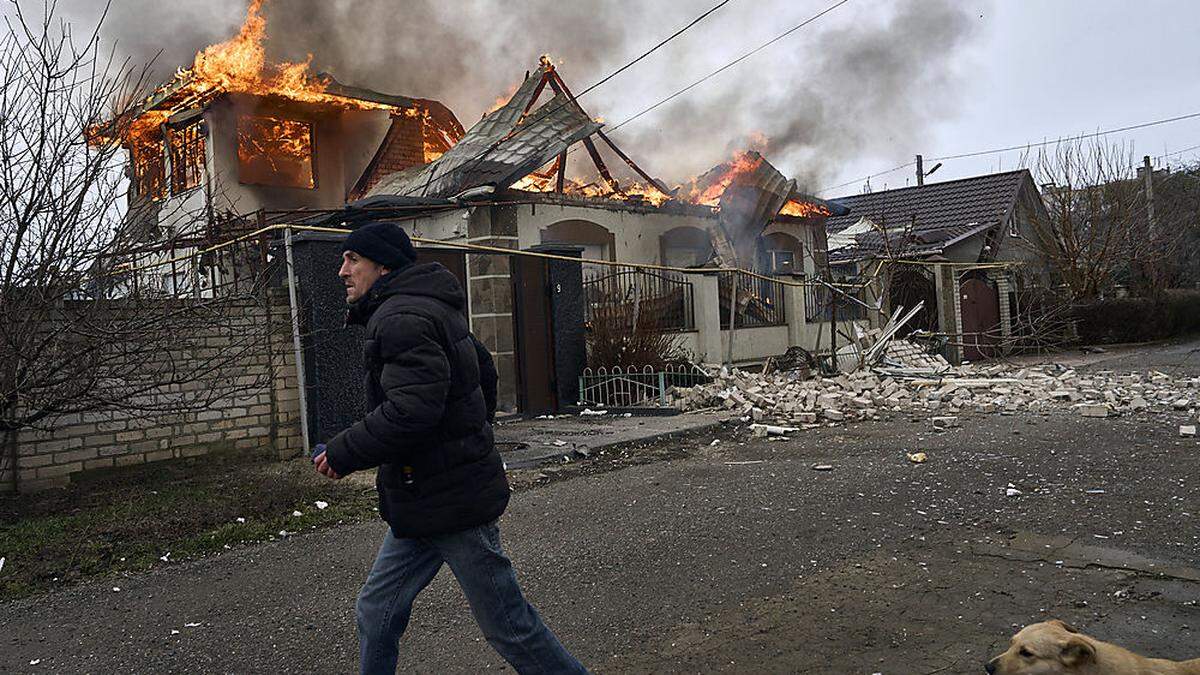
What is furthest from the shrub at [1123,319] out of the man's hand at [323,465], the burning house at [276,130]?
the man's hand at [323,465]

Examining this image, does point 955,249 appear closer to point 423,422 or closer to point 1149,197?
point 1149,197

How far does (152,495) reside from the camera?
701 centimetres

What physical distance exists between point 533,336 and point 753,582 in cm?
758

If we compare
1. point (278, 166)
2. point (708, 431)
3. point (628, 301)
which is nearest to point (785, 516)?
point (708, 431)

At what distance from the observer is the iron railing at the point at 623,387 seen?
1169 centimetres

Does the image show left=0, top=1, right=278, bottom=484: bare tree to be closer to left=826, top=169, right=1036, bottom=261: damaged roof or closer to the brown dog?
the brown dog

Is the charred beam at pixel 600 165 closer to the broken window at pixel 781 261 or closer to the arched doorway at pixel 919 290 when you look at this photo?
the broken window at pixel 781 261

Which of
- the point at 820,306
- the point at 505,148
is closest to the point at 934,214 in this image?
the point at 820,306

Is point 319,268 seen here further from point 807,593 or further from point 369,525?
point 807,593

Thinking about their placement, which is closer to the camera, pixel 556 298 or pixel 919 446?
pixel 919 446

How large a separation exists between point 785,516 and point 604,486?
1759mm

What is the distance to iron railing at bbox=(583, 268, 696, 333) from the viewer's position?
41.2 feet

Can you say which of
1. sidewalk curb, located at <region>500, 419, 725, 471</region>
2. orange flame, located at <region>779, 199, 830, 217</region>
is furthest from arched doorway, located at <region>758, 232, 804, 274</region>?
sidewalk curb, located at <region>500, 419, 725, 471</region>

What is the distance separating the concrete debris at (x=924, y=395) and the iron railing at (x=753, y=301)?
1.81 meters
